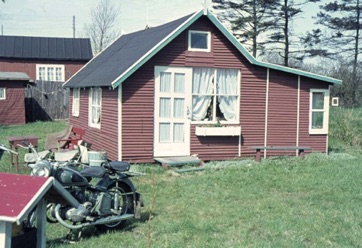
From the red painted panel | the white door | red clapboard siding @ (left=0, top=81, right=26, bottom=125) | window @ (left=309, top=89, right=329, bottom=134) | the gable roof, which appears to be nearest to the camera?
the red painted panel

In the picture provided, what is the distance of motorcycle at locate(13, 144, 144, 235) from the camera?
6.28 meters

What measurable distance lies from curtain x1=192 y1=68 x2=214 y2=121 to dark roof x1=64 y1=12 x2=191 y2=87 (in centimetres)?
151

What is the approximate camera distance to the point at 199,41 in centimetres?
1436

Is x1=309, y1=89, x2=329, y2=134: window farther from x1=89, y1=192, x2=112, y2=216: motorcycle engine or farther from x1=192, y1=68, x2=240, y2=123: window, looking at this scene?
x1=89, y1=192, x2=112, y2=216: motorcycle engine

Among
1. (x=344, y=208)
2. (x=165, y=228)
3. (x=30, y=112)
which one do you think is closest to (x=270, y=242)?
(x=165, y=228)

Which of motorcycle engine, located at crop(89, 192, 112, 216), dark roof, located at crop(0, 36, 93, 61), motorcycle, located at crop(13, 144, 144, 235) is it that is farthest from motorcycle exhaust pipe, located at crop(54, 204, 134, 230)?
dark roof, located at crop(0, 36, 93, 61)

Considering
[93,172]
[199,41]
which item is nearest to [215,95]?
[199,41]

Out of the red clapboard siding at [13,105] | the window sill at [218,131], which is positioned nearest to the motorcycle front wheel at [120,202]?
the window sill at [218,131]

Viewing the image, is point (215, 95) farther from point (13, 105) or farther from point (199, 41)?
point (13, 105)

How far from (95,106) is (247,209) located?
344 inches

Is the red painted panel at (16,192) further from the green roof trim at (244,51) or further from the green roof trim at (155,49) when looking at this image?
the green roof trim at (244,51)

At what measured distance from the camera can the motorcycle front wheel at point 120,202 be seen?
23.5 ft

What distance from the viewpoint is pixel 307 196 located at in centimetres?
952

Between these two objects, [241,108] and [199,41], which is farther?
[241,108]
